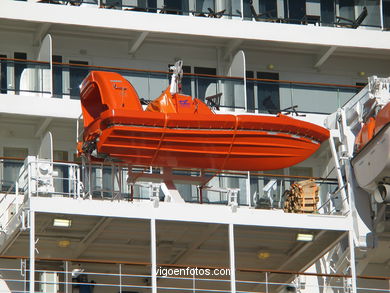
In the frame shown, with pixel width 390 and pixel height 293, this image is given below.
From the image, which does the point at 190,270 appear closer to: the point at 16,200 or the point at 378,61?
the point at 16,200

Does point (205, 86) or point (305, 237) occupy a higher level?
point (205, 86)

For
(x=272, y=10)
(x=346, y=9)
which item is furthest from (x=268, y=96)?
(x=346, y=9)

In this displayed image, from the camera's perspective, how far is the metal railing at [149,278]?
26531mm

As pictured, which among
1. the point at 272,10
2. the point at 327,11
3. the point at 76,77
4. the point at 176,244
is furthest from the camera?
the point at 327,11

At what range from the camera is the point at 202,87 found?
29.3 meters

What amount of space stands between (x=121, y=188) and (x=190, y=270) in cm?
180

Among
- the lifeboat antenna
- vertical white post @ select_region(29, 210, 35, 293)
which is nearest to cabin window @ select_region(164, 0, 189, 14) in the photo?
the lifeboat antenna

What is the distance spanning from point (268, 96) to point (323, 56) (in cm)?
165

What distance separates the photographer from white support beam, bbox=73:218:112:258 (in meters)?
26.1

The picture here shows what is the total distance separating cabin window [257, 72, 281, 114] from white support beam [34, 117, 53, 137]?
3585mm

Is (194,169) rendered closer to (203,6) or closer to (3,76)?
(3,76)

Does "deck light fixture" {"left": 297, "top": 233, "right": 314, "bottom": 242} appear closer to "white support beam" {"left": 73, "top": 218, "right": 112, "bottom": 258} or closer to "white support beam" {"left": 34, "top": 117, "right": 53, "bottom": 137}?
"white support beam" {"left": 73, "top": 218, "right": 112, "bottom": 258}

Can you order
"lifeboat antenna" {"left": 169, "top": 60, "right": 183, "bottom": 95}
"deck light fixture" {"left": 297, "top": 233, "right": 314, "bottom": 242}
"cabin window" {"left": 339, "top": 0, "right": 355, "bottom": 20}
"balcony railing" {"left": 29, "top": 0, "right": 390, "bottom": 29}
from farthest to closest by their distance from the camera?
1. "cabin window" {"left": 339, "top": 0, "right": 355, "bottom": 20}
2. "balcony railing" {"left": 29, "top": 0, "right": 390, "bottom": 29}
3. "deck light fixture" {"left": 297, "top": 233, "right": 314, "bottom": 242}
4. "lifeboat antenna" {"left": 169, "top": 60, "right": 183, "bottom": 95}

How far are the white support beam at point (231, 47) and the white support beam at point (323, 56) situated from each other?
1.51 meters
